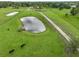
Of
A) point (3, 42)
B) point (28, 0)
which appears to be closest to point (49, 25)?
point (28, 0)

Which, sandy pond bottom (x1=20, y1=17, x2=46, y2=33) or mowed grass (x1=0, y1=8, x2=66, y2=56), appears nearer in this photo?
mowed grass (x1=0, y1=8, x2=66, y2=56)

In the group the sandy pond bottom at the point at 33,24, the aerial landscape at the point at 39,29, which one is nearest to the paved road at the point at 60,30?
the aerial landscape at the point at 39,29

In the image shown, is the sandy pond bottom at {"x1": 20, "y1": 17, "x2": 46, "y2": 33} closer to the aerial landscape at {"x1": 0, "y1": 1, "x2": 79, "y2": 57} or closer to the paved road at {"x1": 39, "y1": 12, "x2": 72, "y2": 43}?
the aerial landscape at {"x1": 0, "y1": 1, "x2": 79, "y2": 57}

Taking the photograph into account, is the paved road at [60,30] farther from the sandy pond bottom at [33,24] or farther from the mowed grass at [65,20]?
the sandy pond bottom at [33,24]

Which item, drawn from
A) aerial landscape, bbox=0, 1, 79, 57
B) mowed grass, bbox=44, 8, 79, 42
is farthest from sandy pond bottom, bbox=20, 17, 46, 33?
mowed grass, bbox=44, 8, 79, 42

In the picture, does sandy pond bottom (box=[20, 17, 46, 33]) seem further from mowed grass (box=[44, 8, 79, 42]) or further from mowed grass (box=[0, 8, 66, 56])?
mowed grass (box=[44, 8, 79, 42])

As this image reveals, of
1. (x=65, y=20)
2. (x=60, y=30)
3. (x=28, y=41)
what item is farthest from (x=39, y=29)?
(x=65, y=20)

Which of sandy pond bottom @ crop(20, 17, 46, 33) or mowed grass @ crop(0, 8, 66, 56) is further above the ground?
sandy pond bottom @ crop(20, 17, 46, 33)
